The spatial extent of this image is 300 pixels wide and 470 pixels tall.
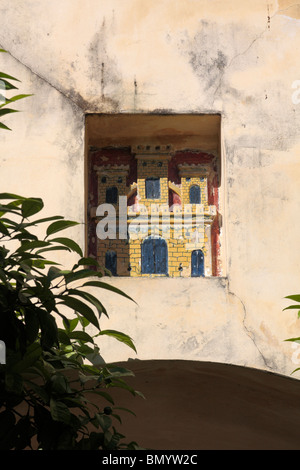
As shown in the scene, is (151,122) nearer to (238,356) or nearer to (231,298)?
(231,298)

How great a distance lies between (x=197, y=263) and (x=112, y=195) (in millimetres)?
780

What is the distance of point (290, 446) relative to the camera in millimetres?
3531

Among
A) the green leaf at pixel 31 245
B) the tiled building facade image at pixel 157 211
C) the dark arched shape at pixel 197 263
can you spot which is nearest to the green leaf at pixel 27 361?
the green leaf at pixel 31 245

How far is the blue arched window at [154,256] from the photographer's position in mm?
4371

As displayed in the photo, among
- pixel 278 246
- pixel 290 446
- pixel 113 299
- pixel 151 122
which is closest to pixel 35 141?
pixel 151 122

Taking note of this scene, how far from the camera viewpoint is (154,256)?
14.4ft

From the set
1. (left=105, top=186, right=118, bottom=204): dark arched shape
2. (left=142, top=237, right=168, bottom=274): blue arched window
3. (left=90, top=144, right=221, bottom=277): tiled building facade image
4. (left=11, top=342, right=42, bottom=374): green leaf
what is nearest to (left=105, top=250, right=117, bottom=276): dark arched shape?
(left=90, top=144, right=221, bottom=277): tiled building facade image

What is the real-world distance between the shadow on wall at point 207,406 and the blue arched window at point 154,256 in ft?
2.60

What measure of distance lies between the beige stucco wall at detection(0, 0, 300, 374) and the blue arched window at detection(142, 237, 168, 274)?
1.55ft

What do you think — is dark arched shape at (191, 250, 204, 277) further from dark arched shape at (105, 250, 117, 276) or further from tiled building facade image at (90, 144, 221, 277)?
dark arched shape at (105, 250, 117, 276)

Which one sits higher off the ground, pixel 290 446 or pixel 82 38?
pixel 82 38

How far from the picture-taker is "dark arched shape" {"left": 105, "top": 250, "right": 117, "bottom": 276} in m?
4.34

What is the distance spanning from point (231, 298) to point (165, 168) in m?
1.17

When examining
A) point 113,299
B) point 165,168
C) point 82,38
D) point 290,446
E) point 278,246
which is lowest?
point 290,446
